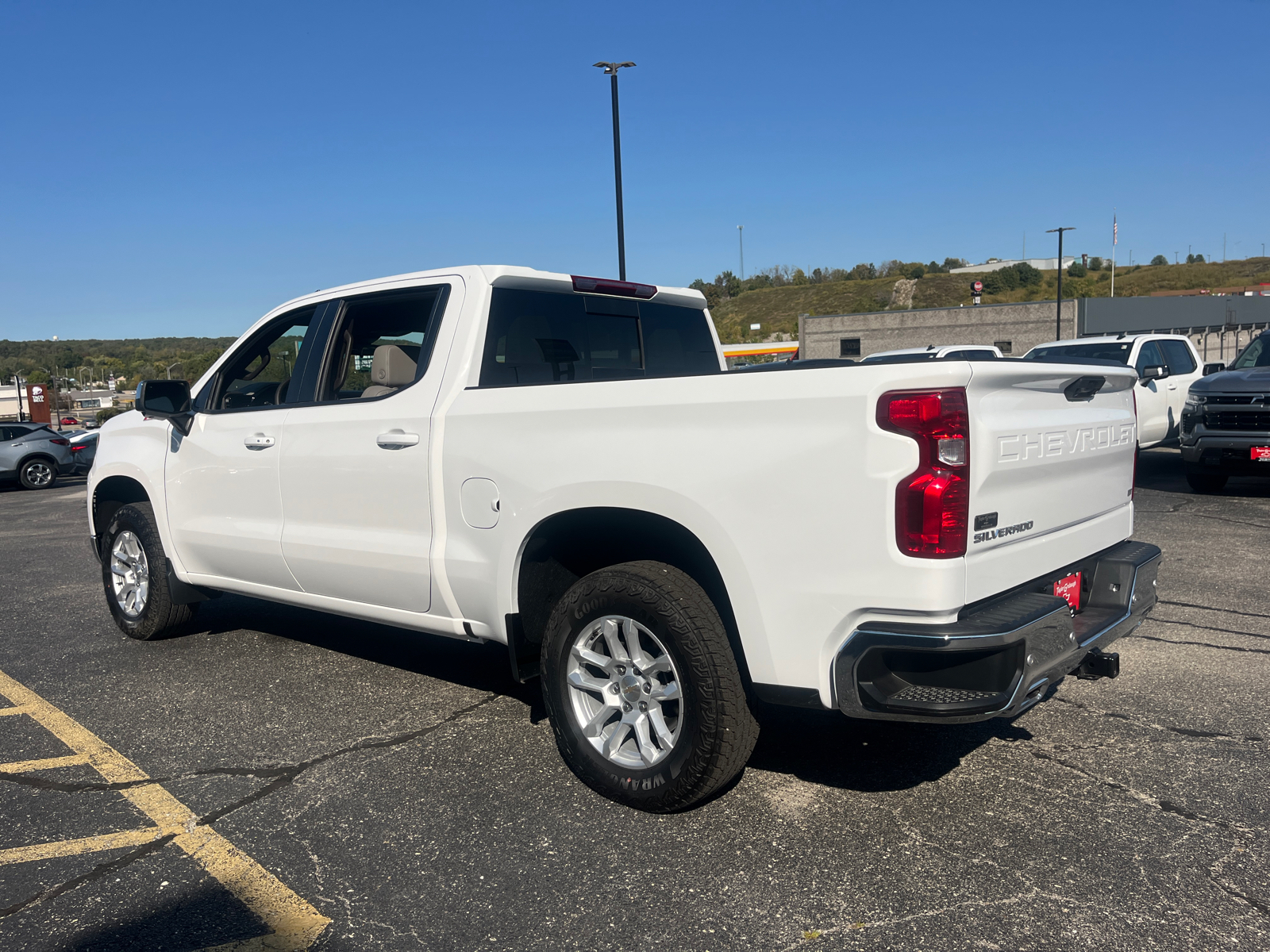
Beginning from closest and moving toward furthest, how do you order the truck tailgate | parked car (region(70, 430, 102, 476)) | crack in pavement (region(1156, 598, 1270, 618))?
the truck tailgate → crack in pavement (region(1156, 598, 1270, 618)) → parked car (region(70, 430, 102, 476))

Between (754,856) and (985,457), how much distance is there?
143 cm

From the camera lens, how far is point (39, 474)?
68.3 ft

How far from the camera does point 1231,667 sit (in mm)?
4797

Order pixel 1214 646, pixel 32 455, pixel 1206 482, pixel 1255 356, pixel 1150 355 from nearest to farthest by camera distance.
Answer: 1. pixel 1214 646
2. pixel 1206 482
3. pixel 1255 356
4. pixel 1150 355
5. pixel 32 455

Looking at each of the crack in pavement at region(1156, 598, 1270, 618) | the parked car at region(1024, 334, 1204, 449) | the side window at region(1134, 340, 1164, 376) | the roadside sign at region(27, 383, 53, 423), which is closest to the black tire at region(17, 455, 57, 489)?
the parked car at region(1024, 334, 1204, 449)

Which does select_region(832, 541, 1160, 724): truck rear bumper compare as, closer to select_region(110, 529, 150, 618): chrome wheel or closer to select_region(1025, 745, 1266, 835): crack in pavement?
select_region(1025, 745, 1266, 835): crack in pavement

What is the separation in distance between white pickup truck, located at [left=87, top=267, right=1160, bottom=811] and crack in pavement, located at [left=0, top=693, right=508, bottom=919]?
1.65 feet

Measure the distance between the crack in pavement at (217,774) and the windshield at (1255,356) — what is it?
10.3 metres

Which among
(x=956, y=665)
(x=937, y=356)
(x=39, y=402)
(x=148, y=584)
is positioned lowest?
(x=39, y=402)

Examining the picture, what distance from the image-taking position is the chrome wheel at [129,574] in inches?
230

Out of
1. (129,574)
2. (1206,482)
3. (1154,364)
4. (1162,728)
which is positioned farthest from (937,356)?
(1154,364)

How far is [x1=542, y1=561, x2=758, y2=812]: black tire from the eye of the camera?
313 centimetres

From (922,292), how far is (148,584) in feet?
400

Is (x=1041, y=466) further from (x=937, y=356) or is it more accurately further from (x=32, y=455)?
(x=32, y=455)
